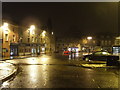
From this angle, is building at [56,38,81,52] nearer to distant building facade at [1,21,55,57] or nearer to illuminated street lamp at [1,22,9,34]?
distant building facade at [1,21,55,57]

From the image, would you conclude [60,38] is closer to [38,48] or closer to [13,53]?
[38,48]

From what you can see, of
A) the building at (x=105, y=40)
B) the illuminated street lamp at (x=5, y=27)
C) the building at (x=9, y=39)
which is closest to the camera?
the illuminated street lamp at (x=5, y=27)

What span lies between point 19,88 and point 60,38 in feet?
273

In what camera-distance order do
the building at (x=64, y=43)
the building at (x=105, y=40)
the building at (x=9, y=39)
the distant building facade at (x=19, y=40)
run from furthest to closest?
the building at (x=64, y=43) → the building at (x=105, y=40) → the distant building facade at (x=19, y=40) → the building at (x=9, y=39)

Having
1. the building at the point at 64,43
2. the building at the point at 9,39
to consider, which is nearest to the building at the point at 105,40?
the building at the point at 64,43

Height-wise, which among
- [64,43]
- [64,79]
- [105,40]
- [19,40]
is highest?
[105,40]

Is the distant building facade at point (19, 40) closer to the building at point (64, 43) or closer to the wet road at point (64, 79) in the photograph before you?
the wet road at point (64, 79)

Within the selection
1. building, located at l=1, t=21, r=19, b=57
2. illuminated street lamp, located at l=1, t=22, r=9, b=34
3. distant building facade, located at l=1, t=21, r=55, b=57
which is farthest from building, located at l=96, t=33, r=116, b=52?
illuminated street lamp, located at l=1, t=22, r=9, b=34

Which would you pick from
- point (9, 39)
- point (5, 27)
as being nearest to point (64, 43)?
point (9, 39)

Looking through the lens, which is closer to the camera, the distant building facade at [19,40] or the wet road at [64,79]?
the wet road at [64,79]

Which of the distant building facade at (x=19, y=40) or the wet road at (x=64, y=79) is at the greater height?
the distant building facade at (x=19, y=40)

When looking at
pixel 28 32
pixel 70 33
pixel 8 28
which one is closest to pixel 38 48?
pixel 28 32

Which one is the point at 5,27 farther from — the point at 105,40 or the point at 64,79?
the point at 105,40

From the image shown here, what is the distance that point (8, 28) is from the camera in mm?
37969
